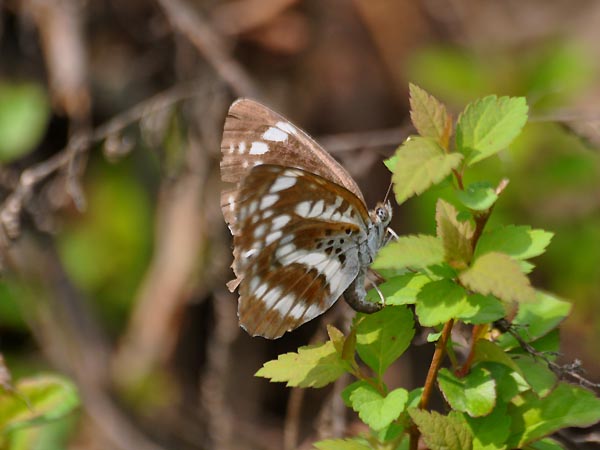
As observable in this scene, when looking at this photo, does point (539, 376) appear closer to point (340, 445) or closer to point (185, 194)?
point (340, 445)

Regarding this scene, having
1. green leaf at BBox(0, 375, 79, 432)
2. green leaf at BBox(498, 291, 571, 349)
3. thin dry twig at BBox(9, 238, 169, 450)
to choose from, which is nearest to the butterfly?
green leaf at BBox(498, 291, 571, 349)

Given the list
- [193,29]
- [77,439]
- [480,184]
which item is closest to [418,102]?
[480,184]

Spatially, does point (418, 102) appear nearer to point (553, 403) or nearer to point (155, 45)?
point (553, 403)

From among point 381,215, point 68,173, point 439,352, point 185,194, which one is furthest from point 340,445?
point 185,194

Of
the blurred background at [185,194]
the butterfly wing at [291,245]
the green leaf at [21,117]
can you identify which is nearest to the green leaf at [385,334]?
the butterfly wing at [291,245]

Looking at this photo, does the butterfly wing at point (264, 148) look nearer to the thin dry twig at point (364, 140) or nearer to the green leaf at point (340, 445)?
the green leaf at point (340, 445)

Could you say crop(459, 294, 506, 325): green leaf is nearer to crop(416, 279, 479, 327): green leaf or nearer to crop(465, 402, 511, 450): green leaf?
crop(416, 279, 479, 327): green leaf
